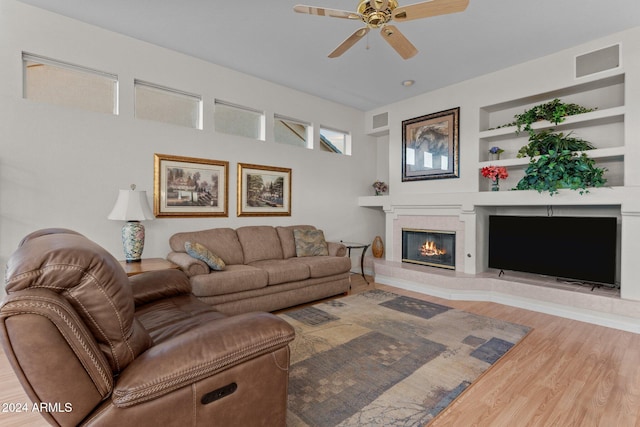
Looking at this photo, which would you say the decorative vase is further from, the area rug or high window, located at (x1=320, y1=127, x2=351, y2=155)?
the area rug

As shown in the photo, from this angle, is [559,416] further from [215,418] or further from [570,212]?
[570,212]

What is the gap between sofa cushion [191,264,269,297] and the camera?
3.04 meters

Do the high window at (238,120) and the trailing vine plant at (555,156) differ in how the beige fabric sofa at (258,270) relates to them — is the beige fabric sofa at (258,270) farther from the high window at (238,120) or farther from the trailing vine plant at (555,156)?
the trailing vine plant at (555,156)

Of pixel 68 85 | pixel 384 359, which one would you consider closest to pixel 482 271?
pixel 384 359

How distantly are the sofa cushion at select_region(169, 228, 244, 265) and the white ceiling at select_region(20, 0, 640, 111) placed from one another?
2200 mm

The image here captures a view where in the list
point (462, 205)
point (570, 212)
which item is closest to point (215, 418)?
point (462, 205)

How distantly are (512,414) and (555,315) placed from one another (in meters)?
2.34

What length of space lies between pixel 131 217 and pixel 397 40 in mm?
2938

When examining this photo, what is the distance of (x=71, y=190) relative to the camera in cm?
317

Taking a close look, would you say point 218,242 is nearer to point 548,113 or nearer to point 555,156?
point 555,156

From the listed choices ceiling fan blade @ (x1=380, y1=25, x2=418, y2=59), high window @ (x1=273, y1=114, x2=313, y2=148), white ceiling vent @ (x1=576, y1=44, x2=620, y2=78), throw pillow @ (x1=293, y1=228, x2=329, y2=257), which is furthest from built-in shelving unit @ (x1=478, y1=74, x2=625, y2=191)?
high window @ (x1=273, y1=114, x2=313, y2=148)

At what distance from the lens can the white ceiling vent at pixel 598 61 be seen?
3426mm

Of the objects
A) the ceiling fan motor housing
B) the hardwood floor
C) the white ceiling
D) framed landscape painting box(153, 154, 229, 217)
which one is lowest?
the hardwood floor

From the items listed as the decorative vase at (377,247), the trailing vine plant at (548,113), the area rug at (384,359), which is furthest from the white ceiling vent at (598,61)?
the decorative vase at (377,247)
